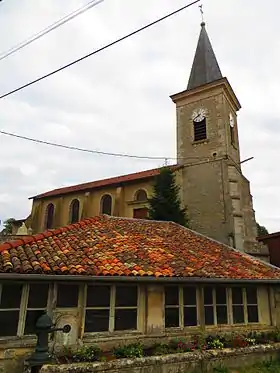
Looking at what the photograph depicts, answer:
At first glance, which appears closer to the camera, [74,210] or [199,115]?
[199,115]

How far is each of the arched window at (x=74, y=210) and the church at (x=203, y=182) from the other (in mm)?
86

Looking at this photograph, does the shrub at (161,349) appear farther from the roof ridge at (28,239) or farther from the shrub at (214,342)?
the roof ridge at (28,239)

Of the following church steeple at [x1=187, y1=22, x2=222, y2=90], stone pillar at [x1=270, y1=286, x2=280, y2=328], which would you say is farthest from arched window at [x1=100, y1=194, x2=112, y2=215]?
stone pillar at [x1=270, y1=286, x2=280, y2=328]

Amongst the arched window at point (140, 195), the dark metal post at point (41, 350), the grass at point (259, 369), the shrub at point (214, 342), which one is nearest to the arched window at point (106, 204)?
the arched window at point (140, 195)

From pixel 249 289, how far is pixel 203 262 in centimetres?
205

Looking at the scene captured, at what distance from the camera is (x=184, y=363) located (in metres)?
7.80

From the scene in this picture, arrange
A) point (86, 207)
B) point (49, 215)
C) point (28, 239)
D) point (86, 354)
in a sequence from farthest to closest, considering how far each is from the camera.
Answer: point (49, 215), point (86, 207), point (28, 239), point (86, 354)

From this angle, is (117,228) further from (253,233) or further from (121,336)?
(253,233)

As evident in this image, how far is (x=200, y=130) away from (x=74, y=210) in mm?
12688

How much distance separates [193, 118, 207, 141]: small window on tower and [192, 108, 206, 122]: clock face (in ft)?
0.62

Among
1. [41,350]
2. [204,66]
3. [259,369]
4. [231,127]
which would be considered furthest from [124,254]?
[204,66]

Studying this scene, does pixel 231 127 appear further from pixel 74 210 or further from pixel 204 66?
pixel 74 210

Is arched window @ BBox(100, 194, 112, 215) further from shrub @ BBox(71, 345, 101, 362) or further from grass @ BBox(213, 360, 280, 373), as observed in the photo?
grass @ BBox(213, 360, 280, 373)

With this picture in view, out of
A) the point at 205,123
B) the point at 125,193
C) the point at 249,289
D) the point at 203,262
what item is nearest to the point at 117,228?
the point at 203,262
